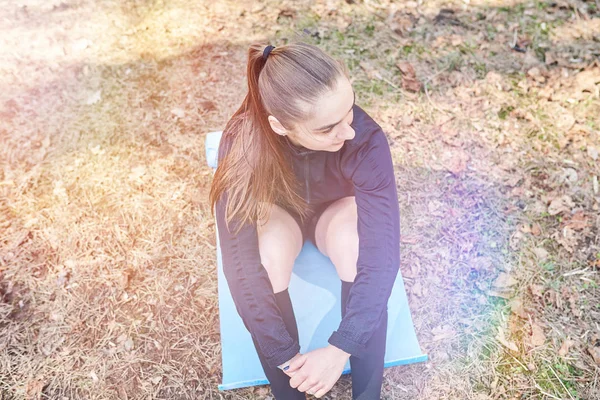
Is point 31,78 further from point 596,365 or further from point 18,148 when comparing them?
point 596,365

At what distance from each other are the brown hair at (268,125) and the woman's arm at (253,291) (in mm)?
85

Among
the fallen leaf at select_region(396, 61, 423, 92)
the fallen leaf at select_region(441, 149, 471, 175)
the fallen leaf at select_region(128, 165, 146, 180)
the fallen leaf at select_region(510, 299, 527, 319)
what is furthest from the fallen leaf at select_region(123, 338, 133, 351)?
the fallen leaf at select_region(396, 61, 423, 92)

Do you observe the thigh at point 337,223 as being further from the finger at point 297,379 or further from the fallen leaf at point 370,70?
the fallen leaf at point 370,70

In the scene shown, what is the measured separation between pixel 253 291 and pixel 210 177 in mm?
1405

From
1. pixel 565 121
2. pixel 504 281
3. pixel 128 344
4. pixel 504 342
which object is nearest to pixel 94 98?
pixel 128 344

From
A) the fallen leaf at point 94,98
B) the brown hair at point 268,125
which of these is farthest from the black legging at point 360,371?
the fallen leaf at point 94,98

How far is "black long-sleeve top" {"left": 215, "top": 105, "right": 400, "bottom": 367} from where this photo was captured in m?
2.17

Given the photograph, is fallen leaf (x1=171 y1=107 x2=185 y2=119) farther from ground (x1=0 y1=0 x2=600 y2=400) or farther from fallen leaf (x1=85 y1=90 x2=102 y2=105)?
fallen leaf (x1=85 y1=90 x2=102 y2=105)

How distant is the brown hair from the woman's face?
3 centimetres

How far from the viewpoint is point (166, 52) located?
3.98 m

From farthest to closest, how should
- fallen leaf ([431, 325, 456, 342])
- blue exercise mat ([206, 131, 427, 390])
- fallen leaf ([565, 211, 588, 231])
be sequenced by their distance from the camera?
1. fallen leaf ([565, 211, 588, 231])
2. fallen leaf ([431, 325, 456, 342])
3. blue exercise mat ([206, 131, 427, 390])

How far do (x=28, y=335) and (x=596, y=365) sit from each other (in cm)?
333

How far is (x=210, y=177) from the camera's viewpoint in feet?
11.2

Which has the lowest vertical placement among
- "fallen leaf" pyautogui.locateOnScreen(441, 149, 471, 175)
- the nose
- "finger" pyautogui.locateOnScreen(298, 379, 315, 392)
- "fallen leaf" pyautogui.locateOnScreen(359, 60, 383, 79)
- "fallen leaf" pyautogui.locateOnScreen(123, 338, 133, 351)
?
"fallen leaf" pyautogui.locateOnScreen(123, 338, 133, 351)
